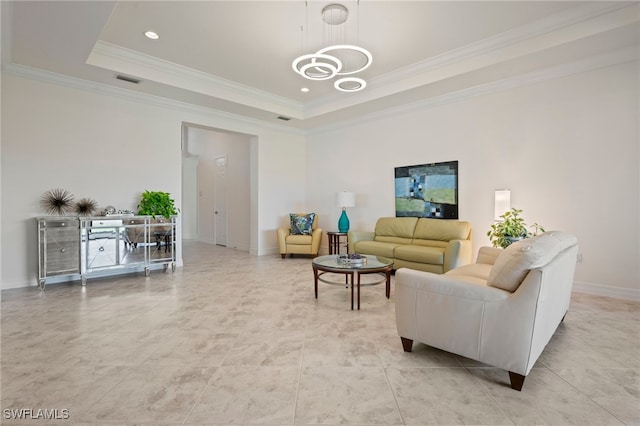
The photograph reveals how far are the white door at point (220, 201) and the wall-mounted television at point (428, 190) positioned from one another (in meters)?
4.80

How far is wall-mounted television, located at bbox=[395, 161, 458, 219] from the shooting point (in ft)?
16.4

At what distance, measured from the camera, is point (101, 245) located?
4.30 m

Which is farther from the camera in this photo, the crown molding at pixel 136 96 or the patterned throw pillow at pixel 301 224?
the patterned throw pillow at pixel 301 224

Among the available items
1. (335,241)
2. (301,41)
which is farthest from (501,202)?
(301,41)

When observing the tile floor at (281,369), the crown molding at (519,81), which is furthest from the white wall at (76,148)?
the crown molding at (519,81)

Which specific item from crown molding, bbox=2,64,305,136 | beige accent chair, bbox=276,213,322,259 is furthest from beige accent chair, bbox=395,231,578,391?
crown molding, bbox=2,64,305,136

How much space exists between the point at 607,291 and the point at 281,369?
13.2 ft

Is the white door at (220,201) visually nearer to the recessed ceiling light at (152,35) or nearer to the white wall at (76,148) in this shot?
the white wall at (76,148)

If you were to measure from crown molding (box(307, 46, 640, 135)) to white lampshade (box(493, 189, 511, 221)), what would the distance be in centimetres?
151

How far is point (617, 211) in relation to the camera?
11.9 ft

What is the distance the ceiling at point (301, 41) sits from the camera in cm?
318

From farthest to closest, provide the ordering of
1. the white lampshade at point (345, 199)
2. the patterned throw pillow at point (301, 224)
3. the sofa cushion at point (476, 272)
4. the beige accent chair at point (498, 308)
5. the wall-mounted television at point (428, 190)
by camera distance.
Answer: the patterned throw pillow at point (301, 224)
the white lampshade at point (345, 199)
the wall-mounted television at point (428, 190)
the sofa cushion at point (476, 272)
the beige accent chair at point (498, 308)

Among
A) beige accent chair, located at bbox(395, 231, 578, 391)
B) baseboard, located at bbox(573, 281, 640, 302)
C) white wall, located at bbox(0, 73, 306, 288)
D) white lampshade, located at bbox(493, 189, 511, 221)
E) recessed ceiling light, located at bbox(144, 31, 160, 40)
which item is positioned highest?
recessed ceiling light, located at bbox(144, 31, 160, 40)

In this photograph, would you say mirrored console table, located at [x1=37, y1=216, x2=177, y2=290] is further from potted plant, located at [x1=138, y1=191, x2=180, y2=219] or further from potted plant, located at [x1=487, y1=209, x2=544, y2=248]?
potted plant, located at [x1=487, y1=209, x2=544, y2=248]
